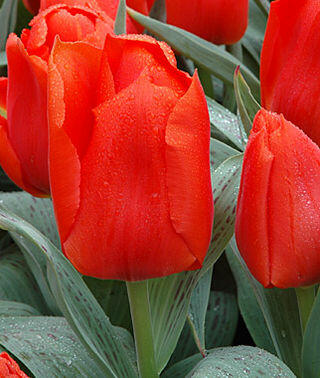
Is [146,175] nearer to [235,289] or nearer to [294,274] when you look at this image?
[294,274]

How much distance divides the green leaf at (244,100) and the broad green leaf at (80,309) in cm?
17

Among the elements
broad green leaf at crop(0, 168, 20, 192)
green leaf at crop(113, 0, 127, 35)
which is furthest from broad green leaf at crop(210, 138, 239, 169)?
broad green leaf at crop(0, 168, 20, 192)

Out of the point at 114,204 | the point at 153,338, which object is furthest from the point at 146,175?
the point at 153,338

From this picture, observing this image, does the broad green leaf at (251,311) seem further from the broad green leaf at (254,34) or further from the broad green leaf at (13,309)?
the broad green leaf at (254,34)

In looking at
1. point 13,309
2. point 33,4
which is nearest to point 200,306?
point 13,309

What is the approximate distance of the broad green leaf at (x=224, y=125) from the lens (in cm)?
57

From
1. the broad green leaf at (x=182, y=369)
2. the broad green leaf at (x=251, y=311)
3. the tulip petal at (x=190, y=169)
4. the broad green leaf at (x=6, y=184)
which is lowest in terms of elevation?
the broad green leaf at (x=6, y=184)

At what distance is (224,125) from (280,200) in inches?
9.5

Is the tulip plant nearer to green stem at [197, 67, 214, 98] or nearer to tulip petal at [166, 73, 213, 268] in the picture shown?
tulip petal at [166, 73, 213, 268]

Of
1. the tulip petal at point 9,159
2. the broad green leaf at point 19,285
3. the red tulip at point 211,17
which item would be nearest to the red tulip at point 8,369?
the tulip petal at point 9,159

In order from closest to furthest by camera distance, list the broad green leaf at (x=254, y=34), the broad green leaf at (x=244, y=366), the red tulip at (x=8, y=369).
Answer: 1. the red tulip at (x=8, y=369)
2. the broad green leaf at (x=244, y=366)
3. the broad green leaf at (x=254, y=34)

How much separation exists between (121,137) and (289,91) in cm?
16

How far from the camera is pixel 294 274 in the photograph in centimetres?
36

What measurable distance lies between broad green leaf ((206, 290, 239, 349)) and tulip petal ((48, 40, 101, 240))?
0.27 meters
